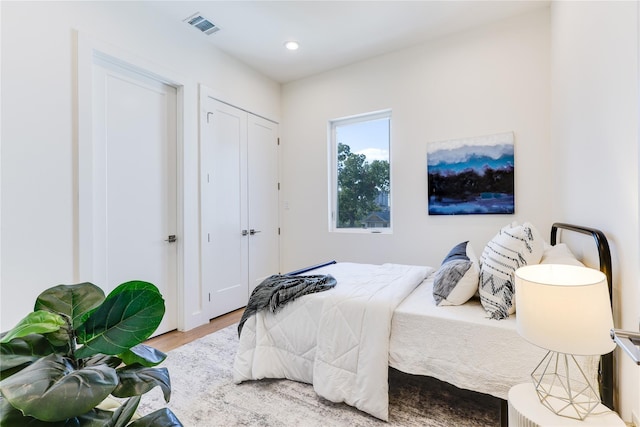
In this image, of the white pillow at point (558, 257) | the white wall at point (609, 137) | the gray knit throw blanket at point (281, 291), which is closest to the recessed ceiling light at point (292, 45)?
the white wall at point (609, 137)

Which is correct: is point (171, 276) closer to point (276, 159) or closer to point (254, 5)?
point (276, 159)

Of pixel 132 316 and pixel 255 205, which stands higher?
pixel 255 205

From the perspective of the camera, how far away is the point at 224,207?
137 inches

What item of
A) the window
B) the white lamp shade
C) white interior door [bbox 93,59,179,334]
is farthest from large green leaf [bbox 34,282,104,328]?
the window

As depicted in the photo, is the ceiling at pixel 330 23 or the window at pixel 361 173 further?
the window at pixel 361 173

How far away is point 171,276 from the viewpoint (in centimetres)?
300

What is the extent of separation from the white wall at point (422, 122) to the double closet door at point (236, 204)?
11.9 inches

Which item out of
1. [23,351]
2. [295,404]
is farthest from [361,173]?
[23,351]

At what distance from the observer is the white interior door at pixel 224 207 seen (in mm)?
3240

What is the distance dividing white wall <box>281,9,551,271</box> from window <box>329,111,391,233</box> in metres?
0.15

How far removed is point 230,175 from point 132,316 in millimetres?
3127

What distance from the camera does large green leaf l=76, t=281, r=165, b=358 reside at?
53cm

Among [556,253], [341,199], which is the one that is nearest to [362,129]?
[341,199]

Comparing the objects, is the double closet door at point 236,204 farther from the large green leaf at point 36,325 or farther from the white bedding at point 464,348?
the large green leaf at point 36,325
